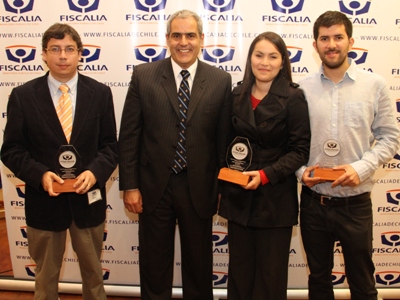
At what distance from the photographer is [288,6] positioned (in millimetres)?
2623

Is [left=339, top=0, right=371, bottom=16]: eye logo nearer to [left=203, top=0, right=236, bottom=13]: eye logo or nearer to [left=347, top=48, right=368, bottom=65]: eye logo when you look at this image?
[left=347, top=48, right=368, bottom=65]: eye logo

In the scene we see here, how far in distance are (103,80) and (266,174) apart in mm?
1621

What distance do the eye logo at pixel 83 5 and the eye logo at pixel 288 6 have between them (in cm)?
137

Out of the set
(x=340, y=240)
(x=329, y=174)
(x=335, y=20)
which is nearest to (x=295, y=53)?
(x=335, y=20)

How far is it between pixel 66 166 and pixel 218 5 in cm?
166

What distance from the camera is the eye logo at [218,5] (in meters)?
2.63

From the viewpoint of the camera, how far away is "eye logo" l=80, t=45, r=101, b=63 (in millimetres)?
2740

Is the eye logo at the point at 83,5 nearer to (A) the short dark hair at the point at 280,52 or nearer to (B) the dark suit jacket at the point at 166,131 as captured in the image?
(B) the dark suit jacket at the point at 166,131

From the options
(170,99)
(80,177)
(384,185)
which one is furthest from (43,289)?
(384,185)

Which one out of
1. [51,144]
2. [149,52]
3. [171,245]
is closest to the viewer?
[51,144]

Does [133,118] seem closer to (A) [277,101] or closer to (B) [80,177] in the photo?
(B) [80,177]

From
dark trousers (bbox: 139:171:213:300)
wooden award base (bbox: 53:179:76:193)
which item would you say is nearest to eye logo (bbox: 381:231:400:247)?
dark trousers (bbox: 139:171:213:300)

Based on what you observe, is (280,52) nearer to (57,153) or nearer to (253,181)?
(253,181)

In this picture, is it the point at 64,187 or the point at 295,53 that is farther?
the point at 295,53
